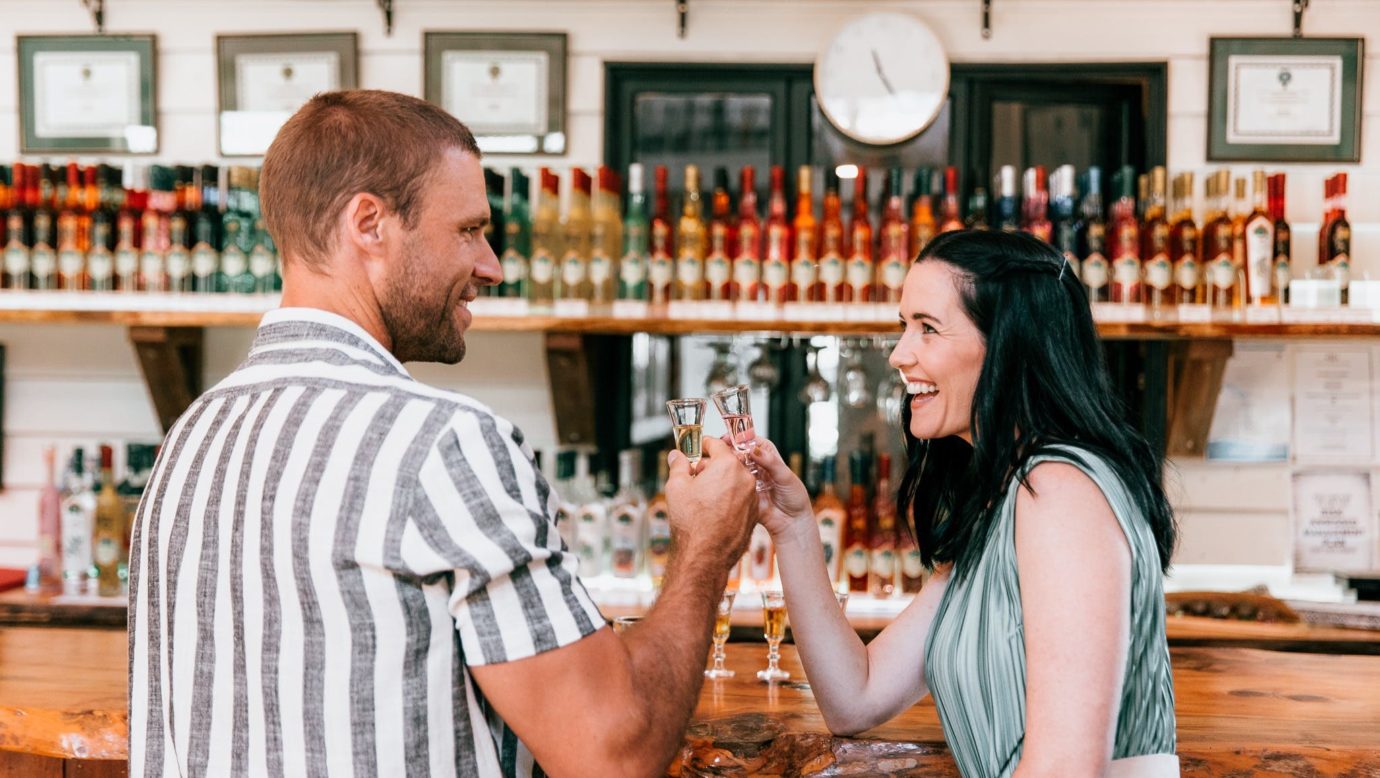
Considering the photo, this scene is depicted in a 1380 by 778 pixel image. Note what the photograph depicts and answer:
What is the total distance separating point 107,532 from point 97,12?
1344 millimetres

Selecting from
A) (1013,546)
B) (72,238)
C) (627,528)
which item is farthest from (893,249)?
(72,238)

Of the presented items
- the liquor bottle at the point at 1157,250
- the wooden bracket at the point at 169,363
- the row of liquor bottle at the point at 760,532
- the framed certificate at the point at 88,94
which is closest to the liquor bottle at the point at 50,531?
the wooden bracket at the point at 169,363

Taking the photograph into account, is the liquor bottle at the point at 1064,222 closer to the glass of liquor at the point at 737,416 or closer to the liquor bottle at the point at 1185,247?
the liquor bottle at the point at 1185,247

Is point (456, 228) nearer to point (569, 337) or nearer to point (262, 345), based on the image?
point (262, 345)

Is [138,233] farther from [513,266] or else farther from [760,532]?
[760,532]

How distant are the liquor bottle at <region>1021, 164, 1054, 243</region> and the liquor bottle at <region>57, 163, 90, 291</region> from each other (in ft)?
7.24

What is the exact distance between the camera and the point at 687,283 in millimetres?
2742

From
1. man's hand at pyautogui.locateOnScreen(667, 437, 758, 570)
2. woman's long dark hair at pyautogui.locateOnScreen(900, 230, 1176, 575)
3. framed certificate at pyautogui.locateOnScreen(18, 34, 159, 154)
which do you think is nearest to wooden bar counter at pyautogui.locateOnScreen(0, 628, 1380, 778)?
woman's long dark hair at pyautogui.locateOnScreen(900, 230, 1176, 575)

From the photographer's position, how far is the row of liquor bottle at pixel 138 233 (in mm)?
2803

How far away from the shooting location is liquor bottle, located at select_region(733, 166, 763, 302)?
107 inches

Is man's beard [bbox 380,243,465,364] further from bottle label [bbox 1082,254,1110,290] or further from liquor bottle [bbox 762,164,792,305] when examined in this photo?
bottle label [bbox 1082,254,1110,290]

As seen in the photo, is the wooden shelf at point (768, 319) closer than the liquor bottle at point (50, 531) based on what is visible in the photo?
Yes

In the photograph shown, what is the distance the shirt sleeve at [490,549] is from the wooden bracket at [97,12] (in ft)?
8.98

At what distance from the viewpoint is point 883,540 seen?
287 centimetres
